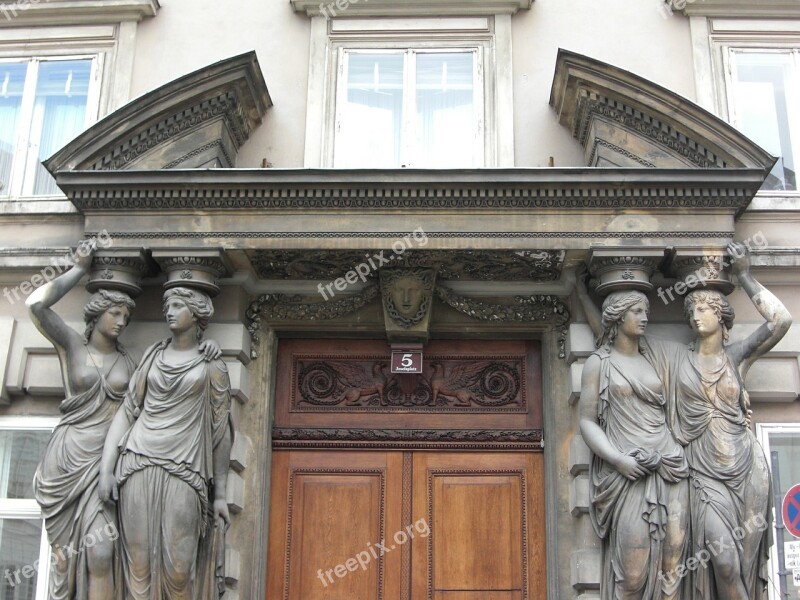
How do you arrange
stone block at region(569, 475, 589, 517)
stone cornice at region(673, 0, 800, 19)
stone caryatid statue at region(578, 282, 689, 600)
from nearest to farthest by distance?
stone caryatid statue at region(578, 282, 689, 600) < stone block at region(569, 475, 589, 517) < stone cornice at region(673, 0, 800, 19)

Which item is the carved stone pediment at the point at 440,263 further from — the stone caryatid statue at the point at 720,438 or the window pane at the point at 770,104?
the window pane at the point at 770,104

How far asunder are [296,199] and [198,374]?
1461 mm

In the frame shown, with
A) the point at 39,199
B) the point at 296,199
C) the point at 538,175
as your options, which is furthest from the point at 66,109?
the point at 538,175

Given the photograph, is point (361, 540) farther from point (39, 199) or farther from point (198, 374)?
point (39, 199)

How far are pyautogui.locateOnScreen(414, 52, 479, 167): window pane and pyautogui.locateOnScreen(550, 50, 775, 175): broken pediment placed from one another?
0.89 m

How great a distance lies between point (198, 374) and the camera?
295 inches

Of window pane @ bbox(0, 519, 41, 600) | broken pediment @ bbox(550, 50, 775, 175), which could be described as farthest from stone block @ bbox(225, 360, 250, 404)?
broken pediment @ bbox(550, 50, 775, 175)

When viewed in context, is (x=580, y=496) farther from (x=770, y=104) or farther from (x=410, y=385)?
(x=770, y=104)

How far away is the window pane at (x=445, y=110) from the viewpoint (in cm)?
873

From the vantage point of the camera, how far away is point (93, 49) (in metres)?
9.20

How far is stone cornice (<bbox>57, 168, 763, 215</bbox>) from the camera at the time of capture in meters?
7.51

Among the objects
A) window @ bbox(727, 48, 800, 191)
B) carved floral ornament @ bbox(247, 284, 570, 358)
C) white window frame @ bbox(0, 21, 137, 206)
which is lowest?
carved floral ornament @ bbox(247, 284, 570, 358)

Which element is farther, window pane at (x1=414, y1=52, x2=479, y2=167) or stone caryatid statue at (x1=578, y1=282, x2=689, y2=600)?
window pane at (x1=414, y1=52, x2=479, y2=167)

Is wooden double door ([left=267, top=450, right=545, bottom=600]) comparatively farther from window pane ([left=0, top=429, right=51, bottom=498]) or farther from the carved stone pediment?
window pane ([left=0, top=429, right=51, bottom=498])
